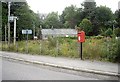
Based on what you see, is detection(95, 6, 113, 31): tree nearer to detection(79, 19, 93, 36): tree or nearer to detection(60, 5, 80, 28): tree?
detection(79, 19, 93, 36): tree

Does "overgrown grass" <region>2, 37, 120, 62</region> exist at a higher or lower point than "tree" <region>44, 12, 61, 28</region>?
lower

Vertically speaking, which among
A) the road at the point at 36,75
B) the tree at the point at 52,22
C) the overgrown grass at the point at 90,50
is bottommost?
the road at the point at 36,75

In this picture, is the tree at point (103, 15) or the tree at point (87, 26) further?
the tree at point (103, 15)

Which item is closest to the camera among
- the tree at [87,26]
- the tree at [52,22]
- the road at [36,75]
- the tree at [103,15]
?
the road at [36,75]

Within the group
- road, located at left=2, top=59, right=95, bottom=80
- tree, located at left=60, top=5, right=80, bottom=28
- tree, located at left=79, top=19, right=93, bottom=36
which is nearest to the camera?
road, located at left=2, top=59, right=95, bottom=80

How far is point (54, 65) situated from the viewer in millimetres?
15523

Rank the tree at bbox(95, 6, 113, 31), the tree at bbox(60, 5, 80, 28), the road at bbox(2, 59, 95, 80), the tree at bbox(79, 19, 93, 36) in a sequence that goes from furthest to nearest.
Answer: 1. the tree at bbox(60, 5, 80, 28)
2. the tree at bbox(95, 6, 113, 31)
3. the tree at bbox(79, 19, 93, 36)
4. the road at bbox(2, 59, 95, 80)

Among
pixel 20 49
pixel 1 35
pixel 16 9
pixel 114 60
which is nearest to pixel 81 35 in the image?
pixel 114 60

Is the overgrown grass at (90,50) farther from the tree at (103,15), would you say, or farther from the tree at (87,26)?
the tree at (103,15)

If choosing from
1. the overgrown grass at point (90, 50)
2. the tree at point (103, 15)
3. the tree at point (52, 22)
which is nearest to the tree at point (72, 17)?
the tree at point (103, 15)

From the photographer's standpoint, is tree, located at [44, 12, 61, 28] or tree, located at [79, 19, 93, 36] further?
tree, located at [44, 12, 61, 28]

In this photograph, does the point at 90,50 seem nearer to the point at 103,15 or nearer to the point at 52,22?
the point at 103,15

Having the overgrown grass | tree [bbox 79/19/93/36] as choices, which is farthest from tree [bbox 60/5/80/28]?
the overgrown grass

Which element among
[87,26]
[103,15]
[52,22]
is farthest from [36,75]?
[52,22]
